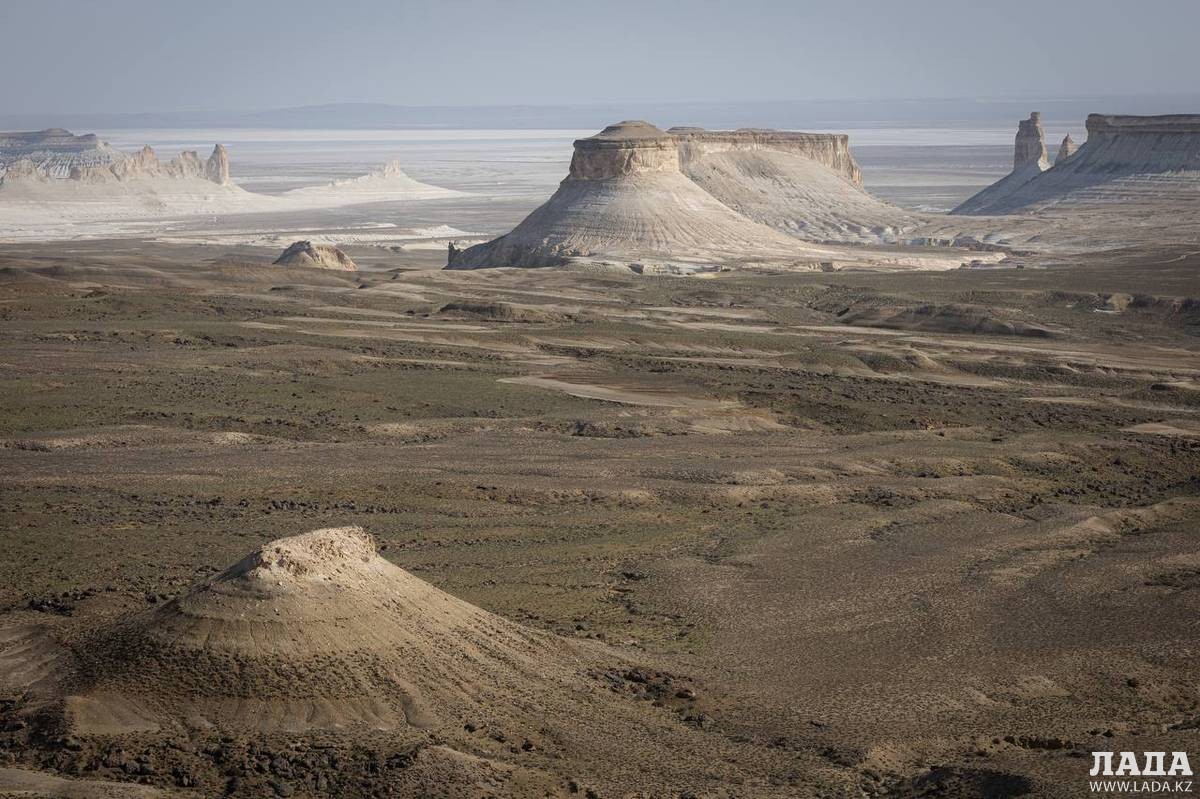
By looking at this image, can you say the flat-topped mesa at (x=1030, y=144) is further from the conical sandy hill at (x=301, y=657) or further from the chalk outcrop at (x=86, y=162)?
the conical sandy hill at (x=301, y=657)

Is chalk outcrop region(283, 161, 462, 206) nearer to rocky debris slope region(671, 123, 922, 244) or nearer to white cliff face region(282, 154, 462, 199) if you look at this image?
white cliff face region(282, 154, 462, 199)

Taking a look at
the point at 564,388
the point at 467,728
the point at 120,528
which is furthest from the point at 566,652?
the point at 564,388

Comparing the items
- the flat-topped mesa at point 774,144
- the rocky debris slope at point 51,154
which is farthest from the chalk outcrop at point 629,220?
the rocky debris slope at point 51,154

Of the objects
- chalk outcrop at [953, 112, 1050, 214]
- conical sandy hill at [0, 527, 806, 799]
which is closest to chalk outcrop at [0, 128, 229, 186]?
chalk outcrop at [953, 112, 1050, 214]

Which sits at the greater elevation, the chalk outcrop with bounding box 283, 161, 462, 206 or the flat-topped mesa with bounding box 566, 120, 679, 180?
the flat-topped mesa with bounding box 566, 120, 679, 180

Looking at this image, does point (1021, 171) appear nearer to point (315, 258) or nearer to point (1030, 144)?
point (1030, 144)

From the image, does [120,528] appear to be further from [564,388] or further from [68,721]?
[564,388]
